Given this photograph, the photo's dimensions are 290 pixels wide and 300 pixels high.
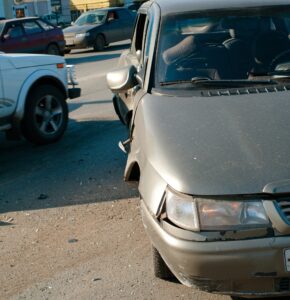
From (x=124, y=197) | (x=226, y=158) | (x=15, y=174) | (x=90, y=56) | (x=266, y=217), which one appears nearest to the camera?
(x=266, y=217)

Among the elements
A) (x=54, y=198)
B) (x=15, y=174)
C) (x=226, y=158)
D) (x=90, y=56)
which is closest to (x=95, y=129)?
(x=15, y=174)

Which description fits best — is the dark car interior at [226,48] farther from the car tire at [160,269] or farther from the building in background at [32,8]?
the building in background at [32,8]

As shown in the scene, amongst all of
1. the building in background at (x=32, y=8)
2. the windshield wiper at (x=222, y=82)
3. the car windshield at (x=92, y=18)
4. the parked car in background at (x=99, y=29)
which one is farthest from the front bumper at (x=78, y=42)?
the windshield wiper at (x=222, y=82)

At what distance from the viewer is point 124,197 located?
5.64m

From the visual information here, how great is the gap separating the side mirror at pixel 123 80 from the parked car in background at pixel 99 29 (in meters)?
→ 18.0

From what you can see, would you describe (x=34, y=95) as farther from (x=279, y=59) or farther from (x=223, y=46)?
(x=279, y=59)

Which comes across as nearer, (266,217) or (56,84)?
(266,217)

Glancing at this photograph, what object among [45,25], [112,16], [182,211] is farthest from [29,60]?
[112,16]

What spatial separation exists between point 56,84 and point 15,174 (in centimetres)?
175

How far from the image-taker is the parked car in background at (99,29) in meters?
22.5

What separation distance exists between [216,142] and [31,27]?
16.3m

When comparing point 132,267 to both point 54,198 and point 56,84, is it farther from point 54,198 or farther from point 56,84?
point 56,84

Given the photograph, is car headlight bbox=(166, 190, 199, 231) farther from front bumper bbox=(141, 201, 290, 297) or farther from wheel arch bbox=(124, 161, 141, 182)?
wheel arch bbox=(124, 161, 141, 182)

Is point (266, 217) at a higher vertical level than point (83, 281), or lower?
higher
